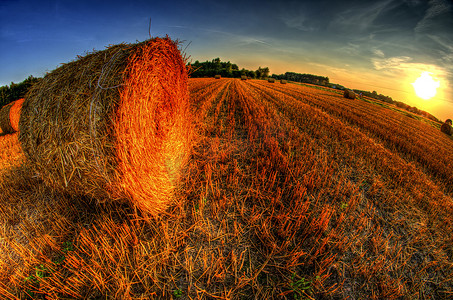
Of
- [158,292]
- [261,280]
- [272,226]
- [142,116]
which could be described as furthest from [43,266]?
[272,226]

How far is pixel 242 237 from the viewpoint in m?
2.85

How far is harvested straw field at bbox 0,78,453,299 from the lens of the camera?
2246 millimetres

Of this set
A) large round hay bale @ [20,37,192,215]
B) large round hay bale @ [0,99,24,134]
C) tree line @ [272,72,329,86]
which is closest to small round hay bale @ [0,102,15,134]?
large round hay bale @ [0,99,24,134]

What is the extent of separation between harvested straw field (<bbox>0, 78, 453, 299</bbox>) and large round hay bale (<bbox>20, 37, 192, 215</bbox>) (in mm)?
602

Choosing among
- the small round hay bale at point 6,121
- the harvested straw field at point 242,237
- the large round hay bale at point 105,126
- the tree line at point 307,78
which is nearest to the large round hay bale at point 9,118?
the small round hay bale at point 6,121

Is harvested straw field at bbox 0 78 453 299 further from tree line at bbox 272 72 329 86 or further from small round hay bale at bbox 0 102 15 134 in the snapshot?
tree line at bbox 272 72 329 86

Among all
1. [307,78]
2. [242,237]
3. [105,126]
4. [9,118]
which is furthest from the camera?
[307,78]

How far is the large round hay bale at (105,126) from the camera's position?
102 inches

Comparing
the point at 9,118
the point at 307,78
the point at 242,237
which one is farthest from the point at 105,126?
the point at 307,78

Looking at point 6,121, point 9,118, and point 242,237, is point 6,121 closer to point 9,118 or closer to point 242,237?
point 9,118

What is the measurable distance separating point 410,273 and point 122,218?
16.1ft

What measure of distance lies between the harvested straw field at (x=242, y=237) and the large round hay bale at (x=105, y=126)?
60 cm

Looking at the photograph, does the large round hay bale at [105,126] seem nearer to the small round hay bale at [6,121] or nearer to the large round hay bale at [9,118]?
the large round hay bale at [9,118]

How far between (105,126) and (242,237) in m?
2.82
